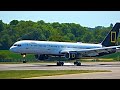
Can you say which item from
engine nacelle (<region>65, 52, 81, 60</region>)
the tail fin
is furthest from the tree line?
engine nacelle (<region>65, 52, 81, 60</region>)

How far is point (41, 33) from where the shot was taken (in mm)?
108000

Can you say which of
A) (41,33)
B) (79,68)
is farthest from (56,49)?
(41,33)

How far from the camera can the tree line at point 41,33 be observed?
91700mm

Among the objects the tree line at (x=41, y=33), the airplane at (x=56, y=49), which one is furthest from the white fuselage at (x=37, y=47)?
the tree line at (x=41, y=33)

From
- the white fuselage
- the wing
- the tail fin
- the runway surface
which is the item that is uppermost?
the tail fin

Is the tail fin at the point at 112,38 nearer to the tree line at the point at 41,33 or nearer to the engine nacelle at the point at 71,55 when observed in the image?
the engine nacelle at the point at 71,55

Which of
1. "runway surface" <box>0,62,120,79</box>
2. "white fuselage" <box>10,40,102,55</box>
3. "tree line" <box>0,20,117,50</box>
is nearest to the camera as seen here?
"runway surface" <box>0,62,120,79</box>

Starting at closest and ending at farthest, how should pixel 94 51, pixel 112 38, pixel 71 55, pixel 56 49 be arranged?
pixel 71 55
pixel 56 49
pixel 94 51
pixel 112 38

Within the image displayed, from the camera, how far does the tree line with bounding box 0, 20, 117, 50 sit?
91.7m

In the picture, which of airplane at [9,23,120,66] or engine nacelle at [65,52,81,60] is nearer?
airplane at [9,23,120,66]

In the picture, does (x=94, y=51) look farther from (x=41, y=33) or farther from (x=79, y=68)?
(x=41, y=33)

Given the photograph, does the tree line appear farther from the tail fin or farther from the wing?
the wing
